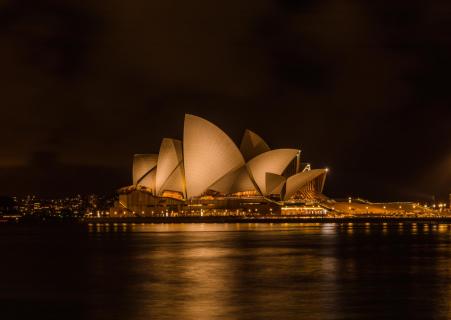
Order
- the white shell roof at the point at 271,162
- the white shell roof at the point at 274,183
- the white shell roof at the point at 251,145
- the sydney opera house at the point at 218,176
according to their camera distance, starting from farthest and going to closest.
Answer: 1. the white shell roof at the point at 274,183
2. the white shell roof at the point at 251,145
3. the white shell roof at the point at 271,162
4. the sydney opera house at the point at 218,176

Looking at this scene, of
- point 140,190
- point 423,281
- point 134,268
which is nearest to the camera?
point 423,281

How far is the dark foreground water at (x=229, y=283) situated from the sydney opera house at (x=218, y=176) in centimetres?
3970

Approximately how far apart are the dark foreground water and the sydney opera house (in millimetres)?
39704

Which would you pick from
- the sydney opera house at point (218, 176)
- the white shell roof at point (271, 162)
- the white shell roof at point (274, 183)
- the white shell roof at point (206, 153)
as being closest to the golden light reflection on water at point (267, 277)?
the white shell roof at point (206, 153)

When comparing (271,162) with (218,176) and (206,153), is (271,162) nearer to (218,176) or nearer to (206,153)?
(218,176)

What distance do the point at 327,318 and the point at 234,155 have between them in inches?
2430

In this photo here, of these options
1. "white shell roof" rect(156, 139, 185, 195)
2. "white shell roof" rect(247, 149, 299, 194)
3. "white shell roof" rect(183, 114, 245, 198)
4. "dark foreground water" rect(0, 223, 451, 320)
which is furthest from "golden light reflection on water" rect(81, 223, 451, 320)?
"white shell roof" rect(156, 139, 185, 195)

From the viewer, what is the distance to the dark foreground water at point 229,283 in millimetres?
16844

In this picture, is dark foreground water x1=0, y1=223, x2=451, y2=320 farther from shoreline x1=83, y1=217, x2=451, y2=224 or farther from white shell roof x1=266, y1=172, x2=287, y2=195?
shoreline x1=83, y1=217, x2=451, y2=224

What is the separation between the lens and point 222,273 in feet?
81.2

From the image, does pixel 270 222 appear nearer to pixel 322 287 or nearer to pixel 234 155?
pixel 234 155

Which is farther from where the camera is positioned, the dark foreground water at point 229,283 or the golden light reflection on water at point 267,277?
the golden light reflection on water at point 267,277

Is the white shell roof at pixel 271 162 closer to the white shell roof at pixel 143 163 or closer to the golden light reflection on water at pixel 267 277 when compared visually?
the white shell roof at pixel 143 163

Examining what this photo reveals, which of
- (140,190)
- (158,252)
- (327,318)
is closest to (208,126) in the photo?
(140,190)
